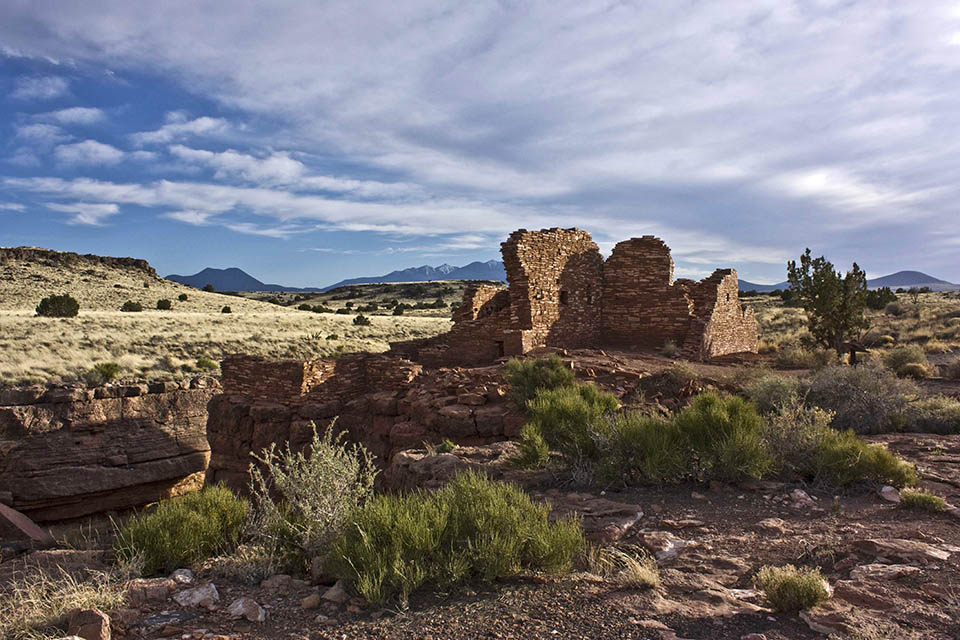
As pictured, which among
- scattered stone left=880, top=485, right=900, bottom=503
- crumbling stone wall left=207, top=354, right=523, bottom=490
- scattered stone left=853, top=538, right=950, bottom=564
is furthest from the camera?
crumbling stone wall left=207, top=354, right=523, bottom=490

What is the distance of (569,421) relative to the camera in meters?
7.84

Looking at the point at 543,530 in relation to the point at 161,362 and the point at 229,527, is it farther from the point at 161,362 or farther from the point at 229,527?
the point at 161,362

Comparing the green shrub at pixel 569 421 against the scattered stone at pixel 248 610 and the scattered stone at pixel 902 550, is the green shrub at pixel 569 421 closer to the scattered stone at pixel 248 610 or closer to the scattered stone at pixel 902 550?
the scattered stone at pixel 902 550

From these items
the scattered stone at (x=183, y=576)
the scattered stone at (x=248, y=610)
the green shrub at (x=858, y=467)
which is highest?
the green shrub at (x=858, y=467)

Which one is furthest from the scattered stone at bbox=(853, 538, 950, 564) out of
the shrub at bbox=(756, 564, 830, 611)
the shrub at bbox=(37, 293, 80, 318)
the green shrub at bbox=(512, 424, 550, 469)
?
the shrub at bbox=(37, 293, 80, 318)

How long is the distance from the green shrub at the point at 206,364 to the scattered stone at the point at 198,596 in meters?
22.1

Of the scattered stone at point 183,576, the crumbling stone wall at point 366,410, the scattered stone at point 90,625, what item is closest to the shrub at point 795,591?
the scattered stone at point 90,625

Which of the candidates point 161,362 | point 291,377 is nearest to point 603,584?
point 291,377

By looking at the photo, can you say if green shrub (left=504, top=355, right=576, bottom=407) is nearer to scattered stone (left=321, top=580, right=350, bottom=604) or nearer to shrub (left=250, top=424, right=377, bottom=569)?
shrub (left=250, top=424, right=377, bottom=569)

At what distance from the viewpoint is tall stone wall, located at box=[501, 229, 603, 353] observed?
1511 cm

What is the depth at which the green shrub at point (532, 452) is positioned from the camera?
24.0ft

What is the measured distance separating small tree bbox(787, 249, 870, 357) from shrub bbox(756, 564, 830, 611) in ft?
58.2

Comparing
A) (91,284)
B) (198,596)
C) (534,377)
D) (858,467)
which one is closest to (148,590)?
(198,596)

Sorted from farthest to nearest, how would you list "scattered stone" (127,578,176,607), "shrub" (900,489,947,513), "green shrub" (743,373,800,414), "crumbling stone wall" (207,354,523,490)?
1. "crumbling stone wall" (207,354,523,490)
2. "green shrub" (743,373,800,414)
3. "shrub" (900,489,947,513)
4. "scattered stone" (127,578,176,607)
